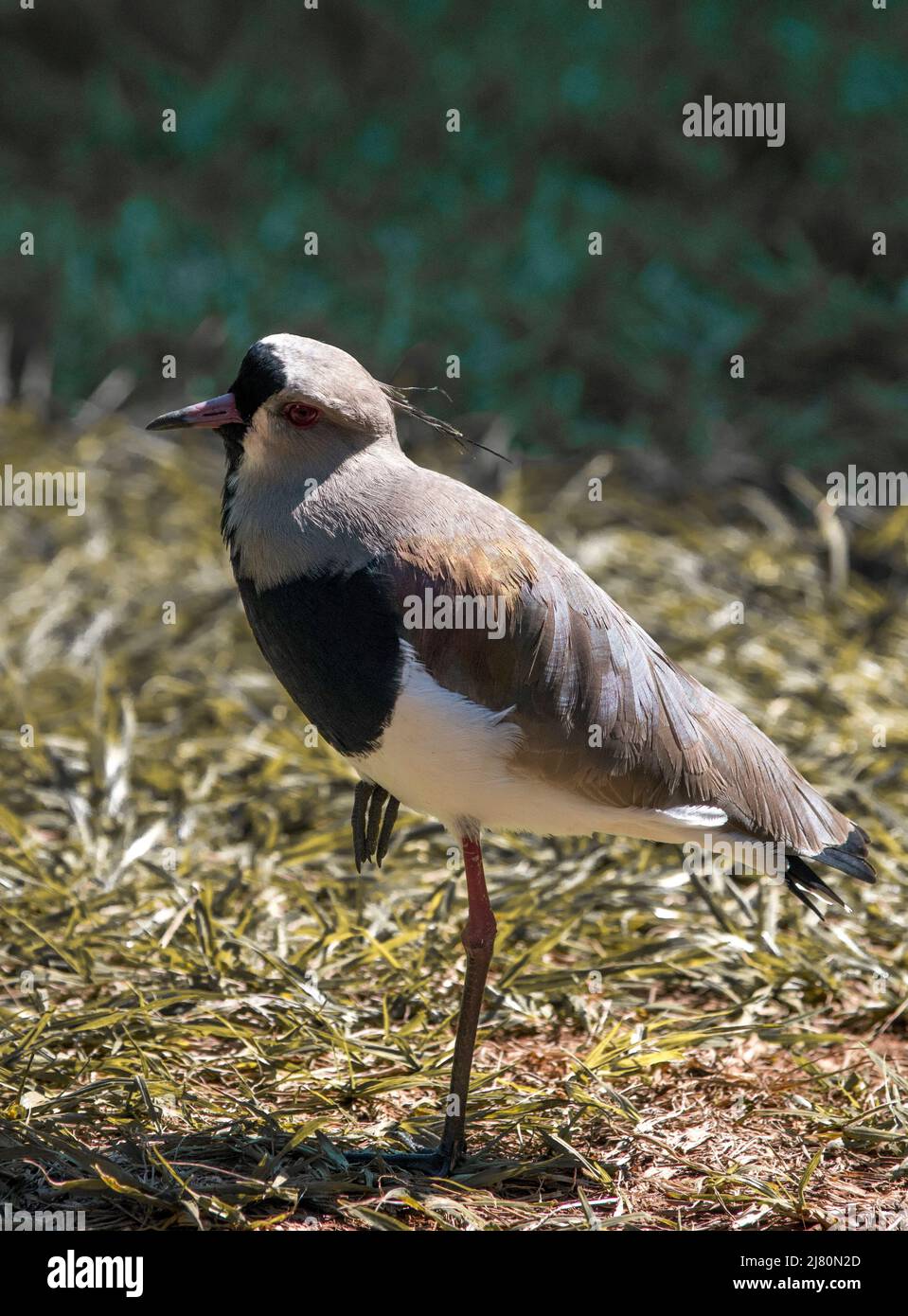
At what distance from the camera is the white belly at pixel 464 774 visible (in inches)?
112

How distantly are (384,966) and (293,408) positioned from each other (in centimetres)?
155

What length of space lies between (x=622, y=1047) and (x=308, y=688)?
45.1 inches

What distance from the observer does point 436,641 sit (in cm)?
287

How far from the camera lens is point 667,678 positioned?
324cm

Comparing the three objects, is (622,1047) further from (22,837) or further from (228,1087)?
(22,837)

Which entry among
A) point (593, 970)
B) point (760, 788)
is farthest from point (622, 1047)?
point (760, 788)

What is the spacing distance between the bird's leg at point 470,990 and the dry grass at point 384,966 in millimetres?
99

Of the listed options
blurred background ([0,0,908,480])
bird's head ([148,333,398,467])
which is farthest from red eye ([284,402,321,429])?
blurred background ([0,0,908,480])
